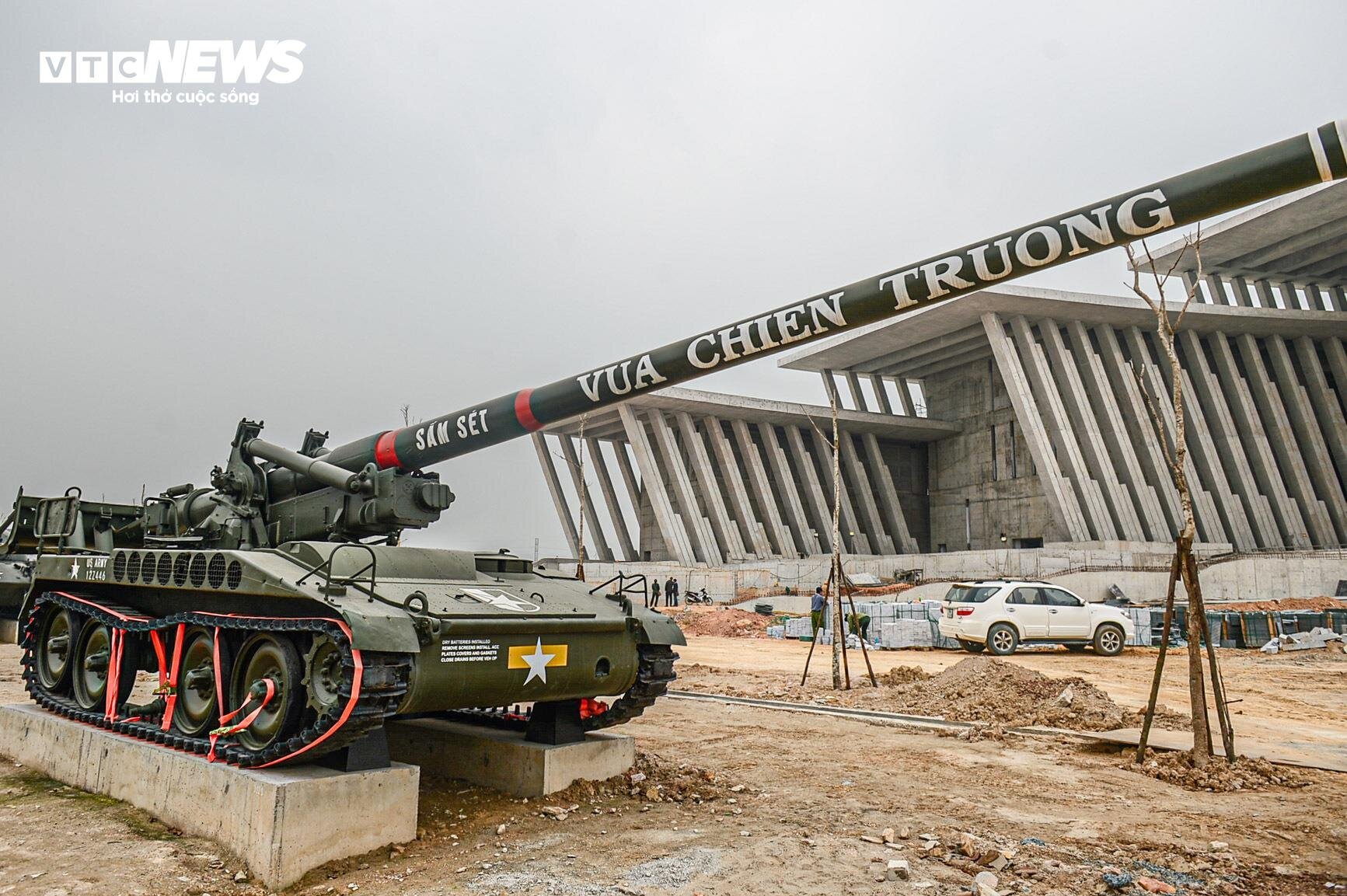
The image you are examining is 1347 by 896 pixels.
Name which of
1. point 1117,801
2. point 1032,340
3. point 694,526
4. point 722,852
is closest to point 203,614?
point 722,852

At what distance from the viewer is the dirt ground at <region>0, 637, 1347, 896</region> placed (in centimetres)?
519

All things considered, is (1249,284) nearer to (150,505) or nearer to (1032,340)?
(1032,340)

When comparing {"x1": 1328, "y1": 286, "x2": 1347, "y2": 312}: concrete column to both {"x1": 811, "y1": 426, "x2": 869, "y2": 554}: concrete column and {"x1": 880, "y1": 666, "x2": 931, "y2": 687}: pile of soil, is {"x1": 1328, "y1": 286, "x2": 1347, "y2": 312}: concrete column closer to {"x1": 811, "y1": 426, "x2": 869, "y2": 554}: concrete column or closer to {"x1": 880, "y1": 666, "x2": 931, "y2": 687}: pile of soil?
{"x1": 811, "y1": 426, "x2": 869, "y2": 554}: concrete column

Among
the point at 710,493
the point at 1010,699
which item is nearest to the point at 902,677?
the point at 1010,699

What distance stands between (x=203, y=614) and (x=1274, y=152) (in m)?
6.56

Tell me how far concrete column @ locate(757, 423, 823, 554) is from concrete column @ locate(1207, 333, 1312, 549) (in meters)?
20.4

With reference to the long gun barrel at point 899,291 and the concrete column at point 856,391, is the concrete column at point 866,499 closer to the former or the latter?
the concrete column at point 856,391

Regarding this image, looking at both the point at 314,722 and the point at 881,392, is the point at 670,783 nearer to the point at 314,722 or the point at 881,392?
the point at 314,722

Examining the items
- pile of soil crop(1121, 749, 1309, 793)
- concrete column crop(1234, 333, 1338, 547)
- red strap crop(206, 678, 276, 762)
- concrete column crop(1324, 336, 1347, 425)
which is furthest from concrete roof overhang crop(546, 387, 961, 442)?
red strap crop(206, 678, 276, 762)

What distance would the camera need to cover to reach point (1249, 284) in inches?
1806

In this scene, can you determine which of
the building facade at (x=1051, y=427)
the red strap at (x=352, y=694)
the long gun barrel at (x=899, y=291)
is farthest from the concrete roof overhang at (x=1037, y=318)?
the red strap at (x=352, y=694)

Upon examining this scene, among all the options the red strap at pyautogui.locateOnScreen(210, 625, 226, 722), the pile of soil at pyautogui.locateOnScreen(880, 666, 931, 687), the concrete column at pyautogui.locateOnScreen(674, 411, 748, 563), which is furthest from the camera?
the concrete column at pyautogui.locateOnScreen(674, 411, 748, 563)

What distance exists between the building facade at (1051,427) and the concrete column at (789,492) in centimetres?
13

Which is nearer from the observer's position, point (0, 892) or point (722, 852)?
point (0, 892)
